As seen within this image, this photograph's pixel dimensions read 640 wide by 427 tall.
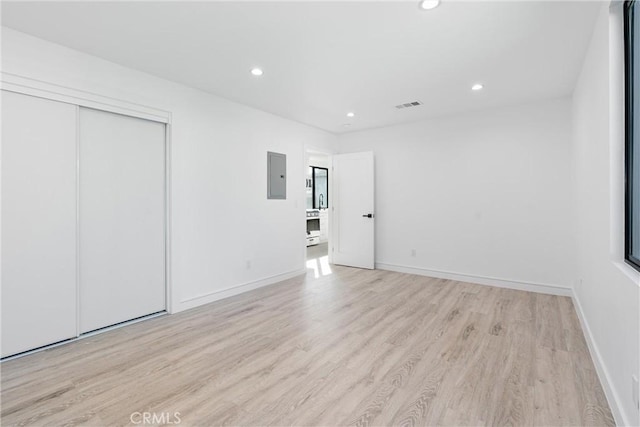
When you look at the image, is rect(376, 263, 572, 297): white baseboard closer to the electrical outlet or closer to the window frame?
the window frame

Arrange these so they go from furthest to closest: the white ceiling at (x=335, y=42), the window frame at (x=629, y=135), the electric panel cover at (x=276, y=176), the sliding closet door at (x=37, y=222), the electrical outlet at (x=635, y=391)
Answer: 1. the electric panel cover at (x=276, y=176)
2. the sliding closet door at (x=37, y=222)
3. the white ceiling at (x=335, y=42)
4. the window frame at (x=629, y=135)
5. the electrical outlet at (x=635, y=391)

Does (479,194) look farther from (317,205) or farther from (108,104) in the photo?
(317,205)

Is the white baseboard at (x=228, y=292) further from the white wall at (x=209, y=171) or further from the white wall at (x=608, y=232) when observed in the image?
the white wall at (x=608, y=232)

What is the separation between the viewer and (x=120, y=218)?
3.05 m

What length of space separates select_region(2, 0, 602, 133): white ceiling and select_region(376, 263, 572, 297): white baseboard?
2517mm

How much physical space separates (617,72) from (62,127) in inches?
163

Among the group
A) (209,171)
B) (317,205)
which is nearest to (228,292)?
(209,171)

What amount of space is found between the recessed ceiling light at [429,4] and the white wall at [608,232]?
1069mm

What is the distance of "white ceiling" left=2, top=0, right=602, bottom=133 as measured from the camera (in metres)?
2.15

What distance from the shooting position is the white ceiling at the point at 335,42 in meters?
2.15

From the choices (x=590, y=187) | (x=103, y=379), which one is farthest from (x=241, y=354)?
(x=590, y=187)

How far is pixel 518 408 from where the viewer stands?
1837 mm

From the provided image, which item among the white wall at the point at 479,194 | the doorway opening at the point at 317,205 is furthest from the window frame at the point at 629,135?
the doorway opening at the point at 317,205

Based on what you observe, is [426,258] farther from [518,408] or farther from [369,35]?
[369,35]
